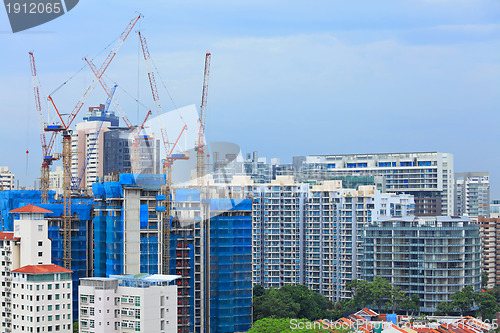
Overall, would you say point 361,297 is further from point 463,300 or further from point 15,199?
point 15,199

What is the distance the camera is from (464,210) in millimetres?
58125

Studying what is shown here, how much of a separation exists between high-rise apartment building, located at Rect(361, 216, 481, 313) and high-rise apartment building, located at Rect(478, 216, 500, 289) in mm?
13562

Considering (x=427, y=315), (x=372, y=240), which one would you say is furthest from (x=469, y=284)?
(x=372, y=240)

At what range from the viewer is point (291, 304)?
28.7 metres

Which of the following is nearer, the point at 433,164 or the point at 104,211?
the point at 104,211

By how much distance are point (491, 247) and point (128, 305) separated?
29.6 m

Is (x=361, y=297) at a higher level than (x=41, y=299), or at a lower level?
lower

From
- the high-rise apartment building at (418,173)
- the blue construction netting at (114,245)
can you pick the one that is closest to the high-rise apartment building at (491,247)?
the high-rise apartment building at (418,173)

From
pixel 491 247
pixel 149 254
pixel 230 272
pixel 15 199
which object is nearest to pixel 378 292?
pixel 230 272

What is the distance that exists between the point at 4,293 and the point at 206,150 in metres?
11.3

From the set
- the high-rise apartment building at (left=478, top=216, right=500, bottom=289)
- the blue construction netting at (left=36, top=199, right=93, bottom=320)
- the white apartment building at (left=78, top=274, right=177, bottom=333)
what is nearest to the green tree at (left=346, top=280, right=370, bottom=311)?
the blue construction netting at (left=36, top=199, right=93, bottom=320)

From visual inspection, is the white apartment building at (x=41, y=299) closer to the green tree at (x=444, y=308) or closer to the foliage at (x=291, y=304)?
the foliage at (x=291, y=304)

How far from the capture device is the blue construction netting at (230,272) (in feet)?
81.1

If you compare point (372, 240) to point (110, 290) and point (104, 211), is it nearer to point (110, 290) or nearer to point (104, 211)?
point (104, 211)
